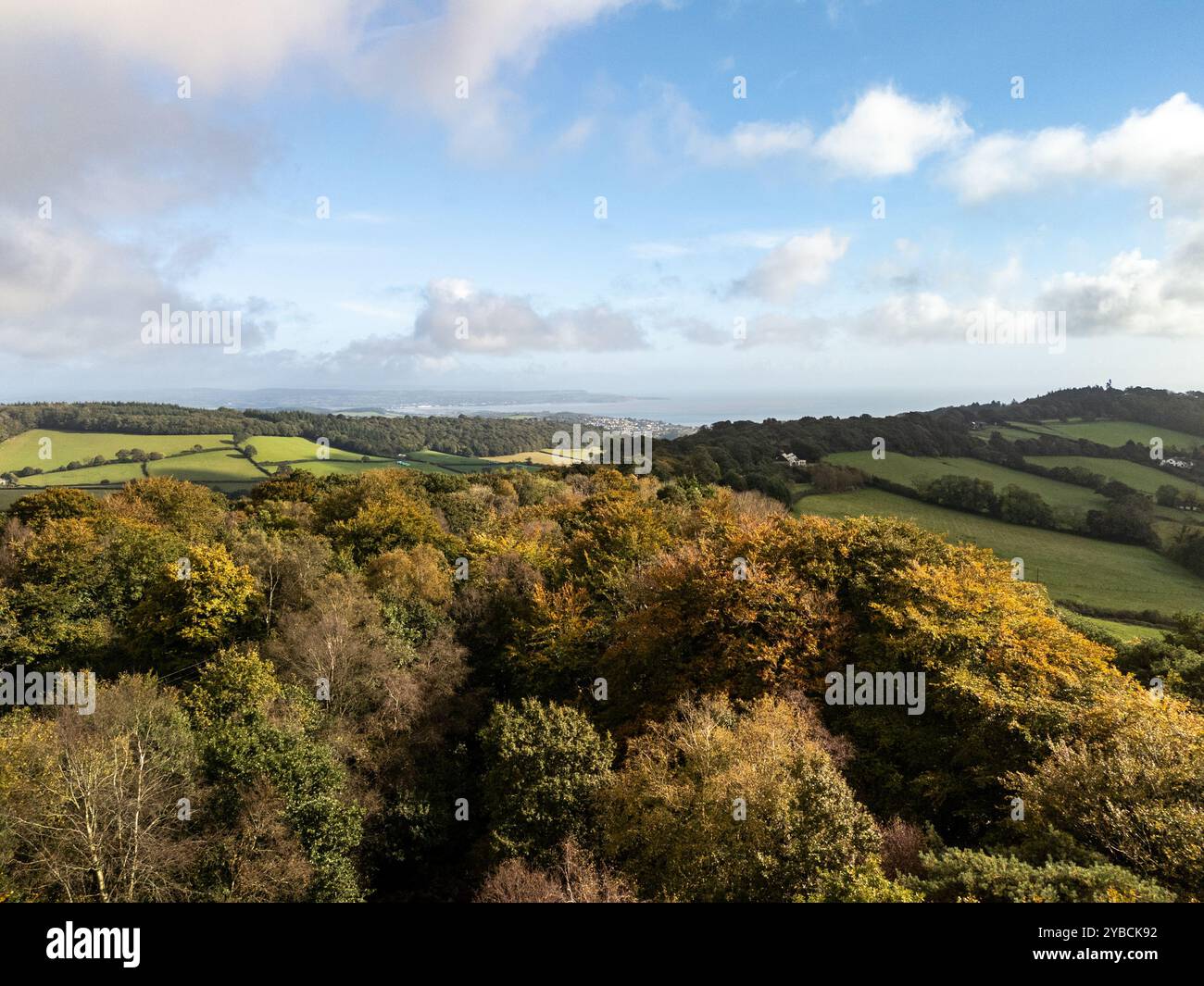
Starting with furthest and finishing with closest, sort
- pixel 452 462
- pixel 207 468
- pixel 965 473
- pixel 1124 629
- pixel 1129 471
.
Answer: pixel 452 462 < pixel 207 468 < pixel 965 473 < pixel 1129 471 < pixel 1124 629

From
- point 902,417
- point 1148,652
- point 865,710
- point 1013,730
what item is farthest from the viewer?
point 902,417

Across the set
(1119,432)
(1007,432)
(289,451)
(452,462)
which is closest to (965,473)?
(1007,432)

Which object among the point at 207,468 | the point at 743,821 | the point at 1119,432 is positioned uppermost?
the point at 1119,432

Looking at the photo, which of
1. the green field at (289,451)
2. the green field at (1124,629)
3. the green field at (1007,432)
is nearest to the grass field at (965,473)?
the green field at (1007,432)

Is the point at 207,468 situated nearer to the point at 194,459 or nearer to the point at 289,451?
the point at 194,459
